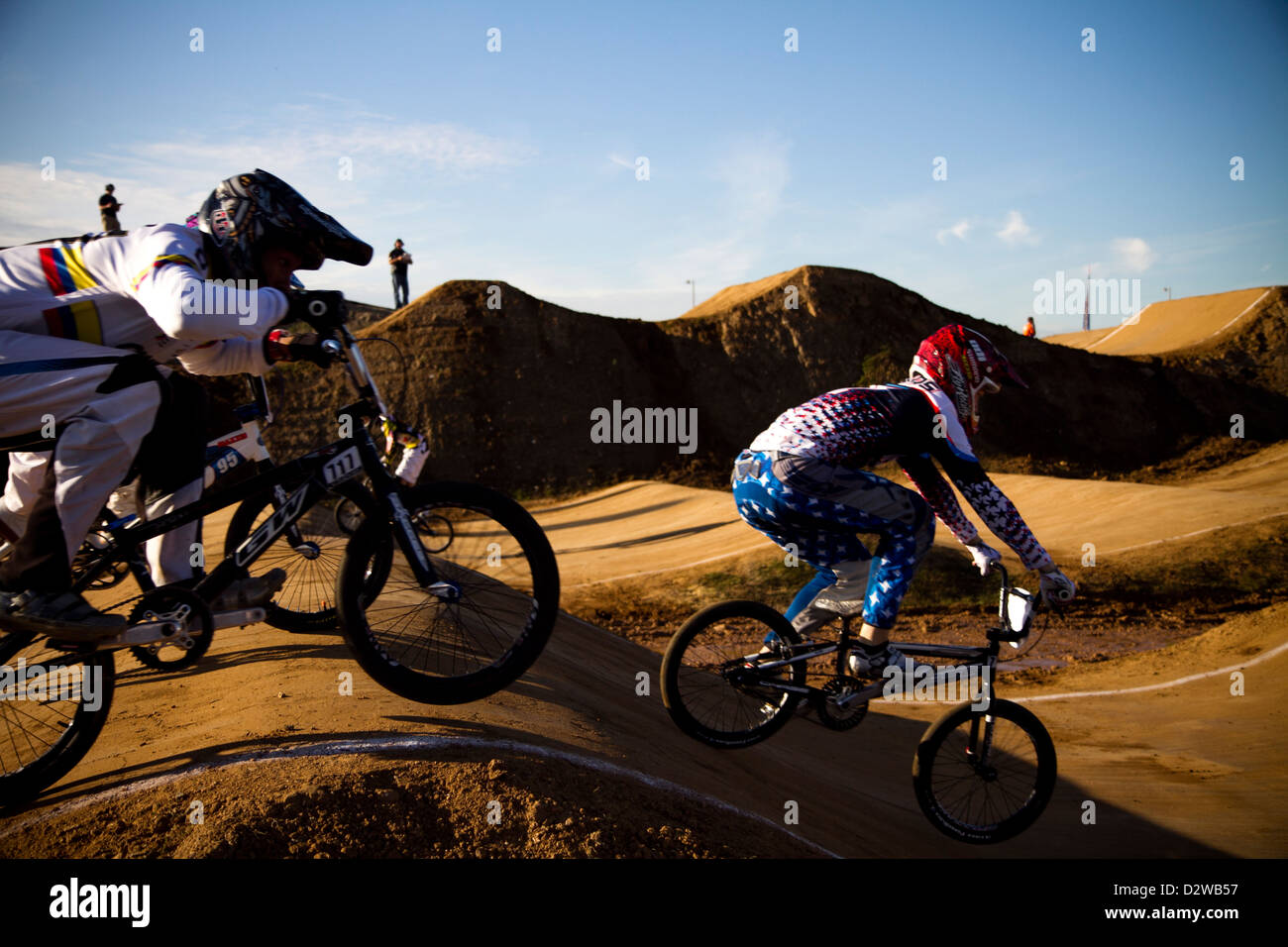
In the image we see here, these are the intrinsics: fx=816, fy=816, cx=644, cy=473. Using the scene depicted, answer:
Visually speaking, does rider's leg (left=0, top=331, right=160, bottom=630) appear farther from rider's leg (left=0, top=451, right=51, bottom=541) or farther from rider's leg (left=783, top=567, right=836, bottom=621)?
rider's leg (left=783, top=567, right=836, bottom=621)

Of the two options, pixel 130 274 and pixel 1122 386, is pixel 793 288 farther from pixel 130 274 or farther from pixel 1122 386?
pixel 130 274

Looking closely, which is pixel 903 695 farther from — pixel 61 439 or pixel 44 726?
pixel 44 726

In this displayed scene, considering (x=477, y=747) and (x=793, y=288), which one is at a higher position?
(x=793, y=288)

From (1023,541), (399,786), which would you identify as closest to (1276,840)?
(1023,541)

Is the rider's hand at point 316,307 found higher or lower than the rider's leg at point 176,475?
higher

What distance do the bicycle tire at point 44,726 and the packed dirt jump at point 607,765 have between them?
0.12 metres

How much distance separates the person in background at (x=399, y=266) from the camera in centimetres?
2767

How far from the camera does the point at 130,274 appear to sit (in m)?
3.61

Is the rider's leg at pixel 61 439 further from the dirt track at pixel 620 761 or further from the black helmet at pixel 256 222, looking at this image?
the dirt track at pixel 620 761

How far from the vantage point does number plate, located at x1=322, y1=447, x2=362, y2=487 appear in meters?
3.93

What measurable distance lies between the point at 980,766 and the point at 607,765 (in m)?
2.19

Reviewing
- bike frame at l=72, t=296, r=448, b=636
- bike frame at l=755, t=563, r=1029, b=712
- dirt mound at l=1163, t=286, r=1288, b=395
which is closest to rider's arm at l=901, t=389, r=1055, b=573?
bike frame at l=755, t=563, r=1029, b=712

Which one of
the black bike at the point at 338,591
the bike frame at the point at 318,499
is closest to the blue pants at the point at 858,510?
the black bike at the point at 338,591

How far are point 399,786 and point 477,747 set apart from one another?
1.71 ft
